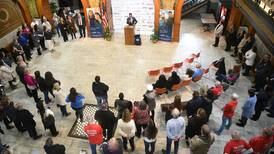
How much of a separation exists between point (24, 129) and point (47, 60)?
444cm

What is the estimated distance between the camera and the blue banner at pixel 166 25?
471 inches

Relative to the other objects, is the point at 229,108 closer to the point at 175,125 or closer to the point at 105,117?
the point at 175,125

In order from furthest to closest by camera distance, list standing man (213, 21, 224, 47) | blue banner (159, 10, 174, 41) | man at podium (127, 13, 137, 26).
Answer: man at podium (127, 13, 137, 26) < blue banner (159, 10, 174, 41) < standing man (213, 21, 224, 47)

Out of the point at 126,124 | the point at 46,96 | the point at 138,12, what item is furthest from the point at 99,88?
the point at 138,12

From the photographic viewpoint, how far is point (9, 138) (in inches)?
297

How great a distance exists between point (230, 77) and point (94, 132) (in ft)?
17.4

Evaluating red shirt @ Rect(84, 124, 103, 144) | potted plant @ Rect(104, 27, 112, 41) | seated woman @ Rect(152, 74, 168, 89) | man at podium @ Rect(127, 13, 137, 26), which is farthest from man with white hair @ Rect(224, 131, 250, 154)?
potted plant @ Rect(104, 27, 112, 41)

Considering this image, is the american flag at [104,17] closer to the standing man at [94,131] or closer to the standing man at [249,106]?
the standing man at [94,131]

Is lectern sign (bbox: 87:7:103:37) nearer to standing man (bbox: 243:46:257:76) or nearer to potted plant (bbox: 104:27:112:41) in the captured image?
potted plant (bbox: 104:27:112:41)

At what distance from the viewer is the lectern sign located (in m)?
12.6

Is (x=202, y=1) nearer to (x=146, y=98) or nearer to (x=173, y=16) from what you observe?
(x=173, y=16)

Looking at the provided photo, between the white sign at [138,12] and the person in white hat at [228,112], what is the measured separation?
22.8 feet

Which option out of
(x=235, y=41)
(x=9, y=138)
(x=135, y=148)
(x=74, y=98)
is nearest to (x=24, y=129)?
(x=9, y=138)

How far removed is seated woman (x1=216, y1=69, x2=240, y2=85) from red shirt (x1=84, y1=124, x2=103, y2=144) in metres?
5.12
